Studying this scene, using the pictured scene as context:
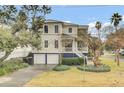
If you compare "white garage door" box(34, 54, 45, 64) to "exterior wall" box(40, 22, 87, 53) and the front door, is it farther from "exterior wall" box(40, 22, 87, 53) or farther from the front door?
the front door

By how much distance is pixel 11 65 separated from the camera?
52.9 feet

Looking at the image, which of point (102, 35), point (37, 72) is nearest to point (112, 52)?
point (102, 35)

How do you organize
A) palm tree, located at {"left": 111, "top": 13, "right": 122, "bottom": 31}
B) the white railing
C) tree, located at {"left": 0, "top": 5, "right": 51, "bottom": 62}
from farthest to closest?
the white railing, tree, located at {"left": 0, "top": 5, "right": 51, "bottom": 62}, palm tree, located at {"left": 111, "top": 13, "right": 122, "bottom": 31}

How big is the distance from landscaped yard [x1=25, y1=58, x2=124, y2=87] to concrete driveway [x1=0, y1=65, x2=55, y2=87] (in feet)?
0.29

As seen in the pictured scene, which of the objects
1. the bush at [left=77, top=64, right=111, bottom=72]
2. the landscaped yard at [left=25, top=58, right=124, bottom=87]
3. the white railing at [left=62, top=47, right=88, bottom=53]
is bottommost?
the landscaped yard at [left=25, top=58, right=124, bottom=87]

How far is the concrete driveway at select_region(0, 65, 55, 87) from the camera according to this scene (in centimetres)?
1598

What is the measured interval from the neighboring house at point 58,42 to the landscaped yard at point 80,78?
0.89 ft

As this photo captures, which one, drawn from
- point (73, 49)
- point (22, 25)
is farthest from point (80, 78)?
point (22, 25)

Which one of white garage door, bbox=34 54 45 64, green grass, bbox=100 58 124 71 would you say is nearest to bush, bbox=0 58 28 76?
white garage door, bbox=34 54 45 64

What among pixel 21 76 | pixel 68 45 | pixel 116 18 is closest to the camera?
pixel 116 18

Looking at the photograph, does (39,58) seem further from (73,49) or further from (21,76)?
(73,49)

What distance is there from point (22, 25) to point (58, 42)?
2.30 ft

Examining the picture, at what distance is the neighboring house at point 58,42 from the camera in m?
16.1
